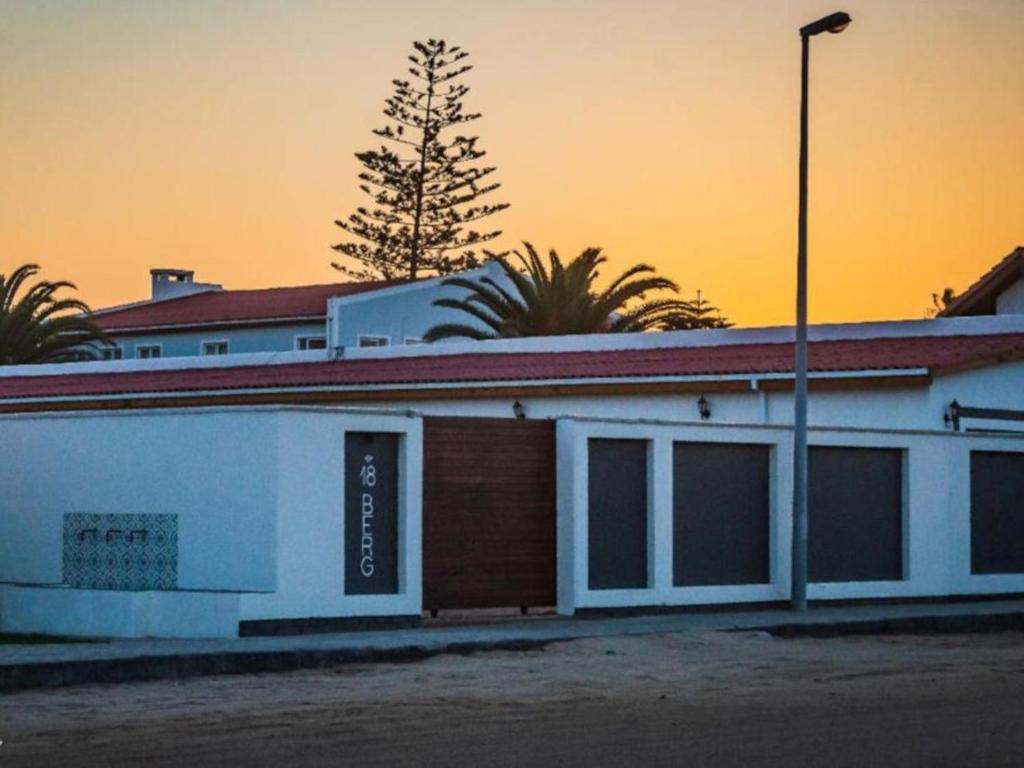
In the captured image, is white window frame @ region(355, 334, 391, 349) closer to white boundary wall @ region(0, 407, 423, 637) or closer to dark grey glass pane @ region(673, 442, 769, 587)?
dark grey glass pane @ region(673, 442, 769, 587)

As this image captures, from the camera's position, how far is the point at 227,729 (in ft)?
44.0

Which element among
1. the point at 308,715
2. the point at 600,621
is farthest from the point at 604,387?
the point at 308,715

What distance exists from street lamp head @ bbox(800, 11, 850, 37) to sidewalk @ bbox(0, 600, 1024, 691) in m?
6.95

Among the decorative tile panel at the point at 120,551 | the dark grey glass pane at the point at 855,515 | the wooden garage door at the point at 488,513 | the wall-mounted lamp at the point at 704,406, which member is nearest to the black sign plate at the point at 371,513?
the wooden garage door at the point at 488,513

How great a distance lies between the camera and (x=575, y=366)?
35.8m

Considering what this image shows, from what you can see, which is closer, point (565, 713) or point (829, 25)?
point (565, 713)

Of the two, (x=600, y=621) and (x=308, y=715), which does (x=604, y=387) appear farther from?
(x=308, y=715)

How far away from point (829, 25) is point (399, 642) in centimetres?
1007

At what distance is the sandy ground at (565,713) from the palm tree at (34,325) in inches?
1540

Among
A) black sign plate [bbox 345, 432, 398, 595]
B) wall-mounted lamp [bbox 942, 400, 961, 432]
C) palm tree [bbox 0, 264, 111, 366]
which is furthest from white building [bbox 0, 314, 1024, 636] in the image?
palm tree [bbox 0, 264, 111, 366]

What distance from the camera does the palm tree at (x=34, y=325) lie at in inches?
2235

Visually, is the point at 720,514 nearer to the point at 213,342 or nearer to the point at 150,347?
the point at 213,342

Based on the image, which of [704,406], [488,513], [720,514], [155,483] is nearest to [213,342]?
[704,406]

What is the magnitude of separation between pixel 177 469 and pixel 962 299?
82.6 ft
